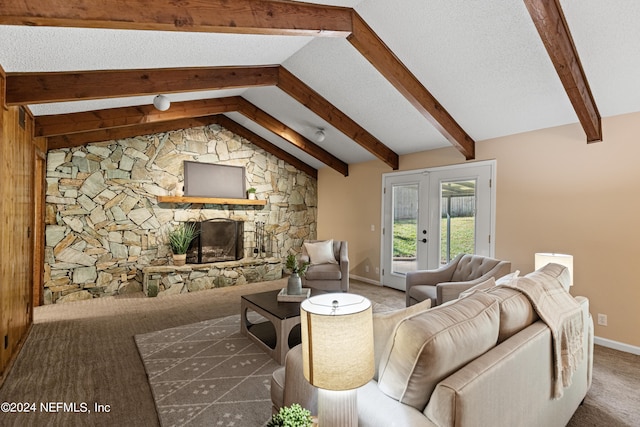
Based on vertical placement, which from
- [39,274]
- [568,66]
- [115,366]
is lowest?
[115,366]

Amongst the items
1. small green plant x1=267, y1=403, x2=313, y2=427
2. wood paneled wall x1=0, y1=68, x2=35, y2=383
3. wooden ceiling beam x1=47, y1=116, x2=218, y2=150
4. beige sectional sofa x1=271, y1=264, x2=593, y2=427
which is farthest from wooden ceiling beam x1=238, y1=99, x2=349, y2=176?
small green plant x1=267, y1=403, x2=313, y2=427

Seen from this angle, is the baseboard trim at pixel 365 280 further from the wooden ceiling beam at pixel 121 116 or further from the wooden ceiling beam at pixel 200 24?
the wooden ceiling beam at pixel 121 116

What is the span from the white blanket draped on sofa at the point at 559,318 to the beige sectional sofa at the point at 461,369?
0.08ft

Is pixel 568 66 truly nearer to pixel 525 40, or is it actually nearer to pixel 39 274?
pixel 525 40

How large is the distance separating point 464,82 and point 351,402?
3.41 meters

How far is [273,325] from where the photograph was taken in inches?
128

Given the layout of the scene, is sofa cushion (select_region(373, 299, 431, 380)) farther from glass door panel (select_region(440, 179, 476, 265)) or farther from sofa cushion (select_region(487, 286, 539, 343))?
glass door panel (select_region(440, 179, 476, 265))

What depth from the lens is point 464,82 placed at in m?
3.42

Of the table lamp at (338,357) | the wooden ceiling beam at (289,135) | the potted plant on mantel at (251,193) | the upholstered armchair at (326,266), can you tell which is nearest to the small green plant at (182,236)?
the potted plant on mantel at (251,193)

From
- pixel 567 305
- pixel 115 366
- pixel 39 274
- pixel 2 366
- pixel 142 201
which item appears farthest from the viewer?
pixel 142 201

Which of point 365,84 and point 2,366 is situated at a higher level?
point 365,84

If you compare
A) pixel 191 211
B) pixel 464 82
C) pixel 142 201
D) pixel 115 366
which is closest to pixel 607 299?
pixel 464 82

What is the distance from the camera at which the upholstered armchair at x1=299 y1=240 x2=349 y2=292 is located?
16.1 ft

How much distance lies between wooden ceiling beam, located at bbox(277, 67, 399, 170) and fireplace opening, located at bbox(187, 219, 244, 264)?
2.86 meters
